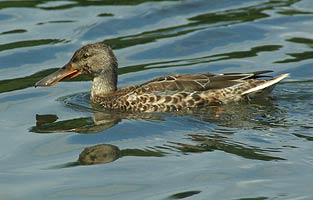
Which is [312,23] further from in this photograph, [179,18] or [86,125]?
[86,125]

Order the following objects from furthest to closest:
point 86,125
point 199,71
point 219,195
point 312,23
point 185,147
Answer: point 312,23
point 199,71
point 86,125
point 185,147
point 219,195

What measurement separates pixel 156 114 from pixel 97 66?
135 centimetres

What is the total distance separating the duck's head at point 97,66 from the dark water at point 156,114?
31 cm

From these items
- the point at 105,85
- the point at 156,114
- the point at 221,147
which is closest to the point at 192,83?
the point at 156,114

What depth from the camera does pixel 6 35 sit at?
17.1 metres

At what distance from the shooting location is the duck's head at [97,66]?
14.1 metres

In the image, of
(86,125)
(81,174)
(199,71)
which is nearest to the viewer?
(81,174)

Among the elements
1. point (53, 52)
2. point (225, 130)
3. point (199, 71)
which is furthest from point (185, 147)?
point (53, 52)

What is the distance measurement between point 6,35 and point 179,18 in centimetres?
293

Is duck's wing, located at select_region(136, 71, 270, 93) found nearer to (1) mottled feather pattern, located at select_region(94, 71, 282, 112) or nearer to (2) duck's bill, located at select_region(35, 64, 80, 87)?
(1) mottled feather pattern, located at select_region(94, 71, 282, 112)

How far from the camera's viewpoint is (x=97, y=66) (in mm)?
14117

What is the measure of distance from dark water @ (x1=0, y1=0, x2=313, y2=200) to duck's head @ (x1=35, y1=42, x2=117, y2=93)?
307mm

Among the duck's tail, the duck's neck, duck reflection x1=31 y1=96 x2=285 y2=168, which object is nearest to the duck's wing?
the duck's tail

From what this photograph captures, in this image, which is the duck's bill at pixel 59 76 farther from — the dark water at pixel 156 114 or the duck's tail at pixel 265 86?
the duck's tail at pixel 265 86
